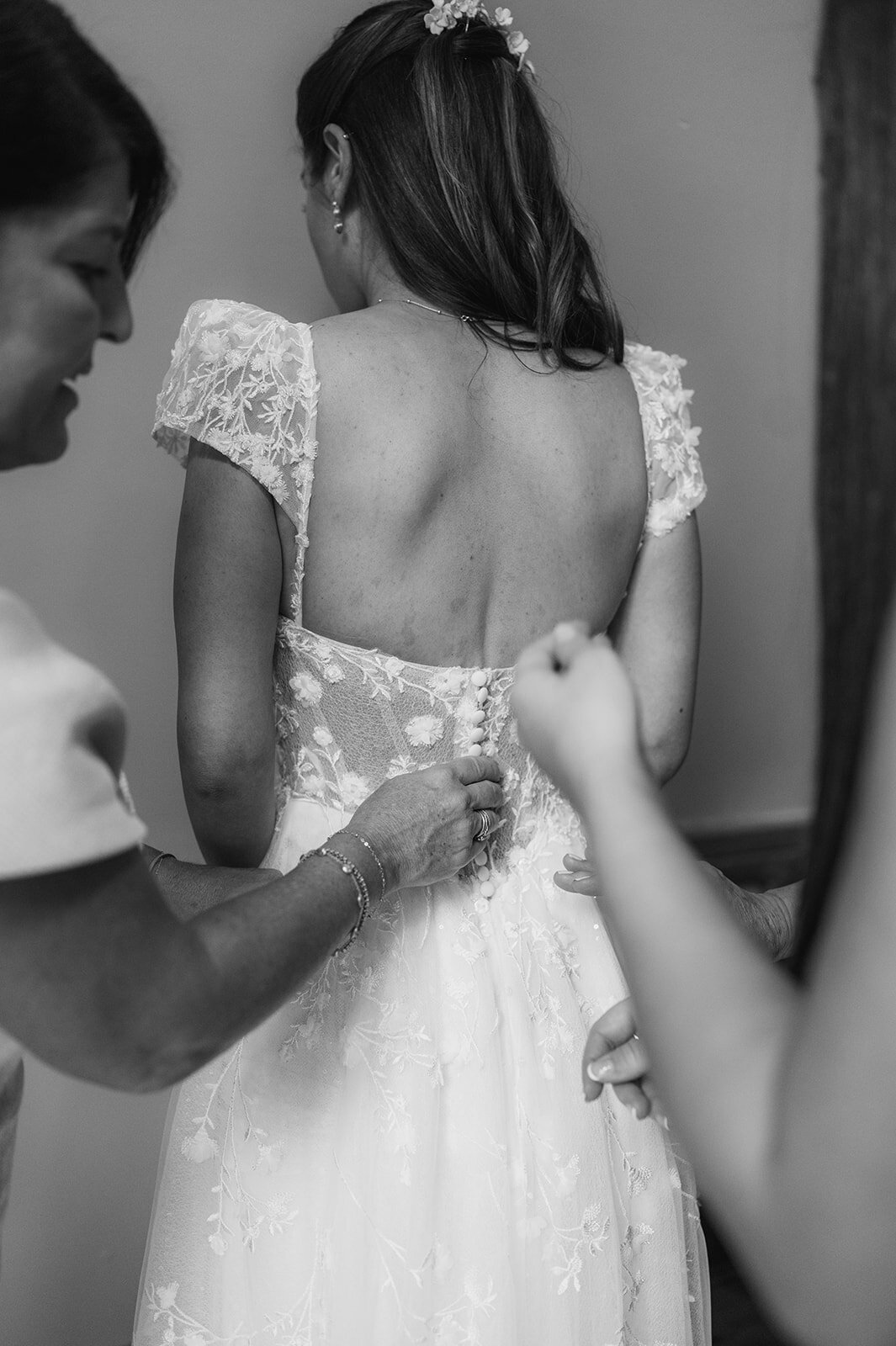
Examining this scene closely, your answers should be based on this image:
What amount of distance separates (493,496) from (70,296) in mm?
540

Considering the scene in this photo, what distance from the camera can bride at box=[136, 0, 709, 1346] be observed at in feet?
3.79

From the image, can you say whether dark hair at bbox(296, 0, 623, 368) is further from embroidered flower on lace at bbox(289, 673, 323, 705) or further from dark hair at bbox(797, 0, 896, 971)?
dark hair at bbox(797, 0, 896, 971)

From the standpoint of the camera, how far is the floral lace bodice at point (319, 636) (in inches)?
45.2

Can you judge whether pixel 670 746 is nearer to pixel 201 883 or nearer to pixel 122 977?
pixel 201 883

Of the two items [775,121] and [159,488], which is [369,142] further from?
[775,121]

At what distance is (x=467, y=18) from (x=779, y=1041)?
44.6 inches

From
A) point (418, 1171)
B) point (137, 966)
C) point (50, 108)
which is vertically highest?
point (50, 108)

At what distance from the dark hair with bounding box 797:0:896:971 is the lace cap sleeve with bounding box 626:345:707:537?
2.60ft

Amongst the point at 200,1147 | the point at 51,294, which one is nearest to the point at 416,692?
the point at 200,1147

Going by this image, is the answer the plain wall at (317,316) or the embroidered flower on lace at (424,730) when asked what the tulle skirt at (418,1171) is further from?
the plain wall at (317,316)

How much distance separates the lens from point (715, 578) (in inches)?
96.5

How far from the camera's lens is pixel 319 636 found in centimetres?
123

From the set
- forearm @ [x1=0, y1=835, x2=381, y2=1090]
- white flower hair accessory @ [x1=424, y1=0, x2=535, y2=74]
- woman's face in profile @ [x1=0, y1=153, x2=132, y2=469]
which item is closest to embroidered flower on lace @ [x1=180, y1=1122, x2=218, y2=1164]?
forearm @ [x1=0, y1=835, x2=381, y2=1090]

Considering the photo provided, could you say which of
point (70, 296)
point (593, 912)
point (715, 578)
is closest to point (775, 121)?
point (715, 578)
